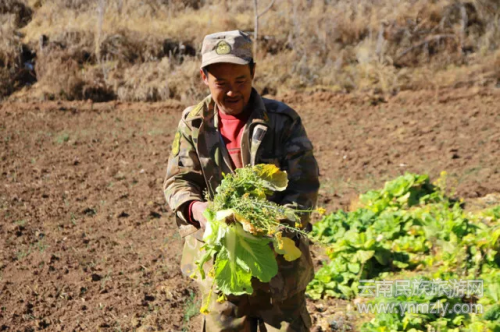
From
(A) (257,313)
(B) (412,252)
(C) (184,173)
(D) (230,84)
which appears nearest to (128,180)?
(B) (412,252)

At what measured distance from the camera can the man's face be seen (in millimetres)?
2379

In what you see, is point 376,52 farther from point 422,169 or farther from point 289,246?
point 289,246

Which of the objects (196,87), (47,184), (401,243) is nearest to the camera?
(401,243)

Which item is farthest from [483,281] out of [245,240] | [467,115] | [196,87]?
[196,87]

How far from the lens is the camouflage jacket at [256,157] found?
2.41 meters

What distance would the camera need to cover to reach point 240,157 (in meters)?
2.48

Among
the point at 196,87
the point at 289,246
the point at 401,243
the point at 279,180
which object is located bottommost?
the point at 196,87

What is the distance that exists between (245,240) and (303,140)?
56 cm

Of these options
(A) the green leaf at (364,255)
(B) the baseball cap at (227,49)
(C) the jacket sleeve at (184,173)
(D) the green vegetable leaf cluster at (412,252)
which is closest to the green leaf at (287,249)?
(C) the jacket sleeve at (184,173)

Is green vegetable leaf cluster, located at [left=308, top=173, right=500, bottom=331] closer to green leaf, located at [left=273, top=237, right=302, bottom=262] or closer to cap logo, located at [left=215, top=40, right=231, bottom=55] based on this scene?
green leaf, located at [left=273, top=237, right=302, bottom=262]

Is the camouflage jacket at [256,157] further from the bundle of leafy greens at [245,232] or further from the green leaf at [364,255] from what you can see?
the green leaf at [364,255]

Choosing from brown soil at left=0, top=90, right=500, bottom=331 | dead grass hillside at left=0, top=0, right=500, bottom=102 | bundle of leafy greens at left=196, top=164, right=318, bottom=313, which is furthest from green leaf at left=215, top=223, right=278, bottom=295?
dead grass hillside at left=0, top=0, right=500, bottom=102

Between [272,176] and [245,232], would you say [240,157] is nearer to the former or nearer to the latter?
[272,176]

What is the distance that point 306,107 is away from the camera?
419 inches
